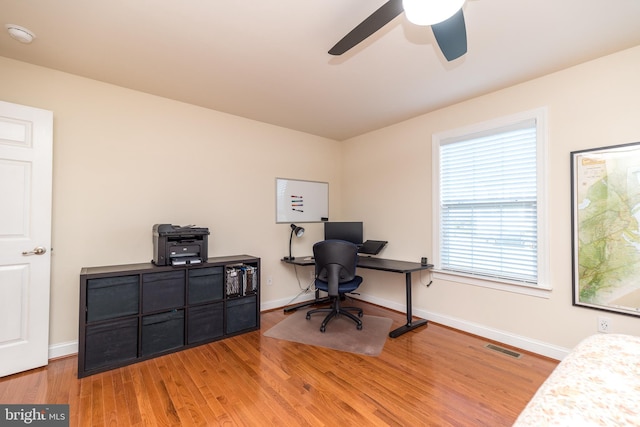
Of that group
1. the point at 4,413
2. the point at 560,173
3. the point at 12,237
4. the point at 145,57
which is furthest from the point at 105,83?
the point at 560,173

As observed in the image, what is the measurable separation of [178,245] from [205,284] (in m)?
0.47

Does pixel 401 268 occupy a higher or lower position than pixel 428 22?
lower

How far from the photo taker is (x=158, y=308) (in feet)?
8.37

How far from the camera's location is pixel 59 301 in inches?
97.1

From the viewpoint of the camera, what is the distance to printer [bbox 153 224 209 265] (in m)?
2.67

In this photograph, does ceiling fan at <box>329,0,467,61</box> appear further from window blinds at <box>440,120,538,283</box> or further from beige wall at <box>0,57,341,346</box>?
beige wall at <box>0,57,341,346</box>

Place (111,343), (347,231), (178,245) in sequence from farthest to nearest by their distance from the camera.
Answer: (347,231), (178,245), (111,343)

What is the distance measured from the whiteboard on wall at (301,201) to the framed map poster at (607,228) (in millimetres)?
2931

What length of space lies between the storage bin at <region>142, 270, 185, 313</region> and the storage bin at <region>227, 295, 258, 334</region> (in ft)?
1.70

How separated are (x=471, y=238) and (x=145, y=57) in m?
3.53

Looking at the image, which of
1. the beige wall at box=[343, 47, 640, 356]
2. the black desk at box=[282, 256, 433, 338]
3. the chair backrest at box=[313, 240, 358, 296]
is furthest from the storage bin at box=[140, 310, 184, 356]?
the beige wall at box=[343, 47, 640, 356]

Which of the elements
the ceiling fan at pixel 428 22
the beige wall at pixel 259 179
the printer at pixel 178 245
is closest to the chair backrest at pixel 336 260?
the beige wall at pixel 259 179

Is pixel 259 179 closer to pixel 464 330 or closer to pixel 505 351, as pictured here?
pixel 464 330

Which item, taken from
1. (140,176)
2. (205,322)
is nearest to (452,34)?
(140,176)
